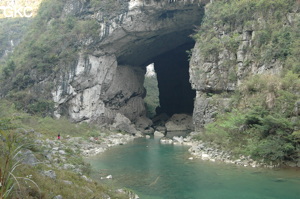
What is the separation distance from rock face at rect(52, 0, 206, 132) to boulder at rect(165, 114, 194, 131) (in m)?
6.78

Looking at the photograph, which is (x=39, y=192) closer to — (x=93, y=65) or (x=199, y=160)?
(x=199, y=160)

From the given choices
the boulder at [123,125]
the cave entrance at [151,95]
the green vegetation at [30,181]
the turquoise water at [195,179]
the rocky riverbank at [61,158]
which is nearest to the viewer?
the green vegetation at [30,181]

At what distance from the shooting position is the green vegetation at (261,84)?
13188 millimetres

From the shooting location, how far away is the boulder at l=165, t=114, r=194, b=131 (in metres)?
36.4

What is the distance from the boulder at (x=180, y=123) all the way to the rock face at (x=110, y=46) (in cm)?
678

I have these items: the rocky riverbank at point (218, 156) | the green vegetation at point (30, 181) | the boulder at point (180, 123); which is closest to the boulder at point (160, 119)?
the boulder at point (180, 123)

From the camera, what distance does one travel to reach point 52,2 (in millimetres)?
35812

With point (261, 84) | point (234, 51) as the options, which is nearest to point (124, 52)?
point (234, 51)

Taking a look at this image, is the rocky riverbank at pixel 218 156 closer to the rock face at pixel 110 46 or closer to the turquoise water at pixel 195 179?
the turquoise water at pixel 195 179

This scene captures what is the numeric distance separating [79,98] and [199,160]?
18.3 metres

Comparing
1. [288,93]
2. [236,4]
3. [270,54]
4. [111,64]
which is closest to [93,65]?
[111,64]

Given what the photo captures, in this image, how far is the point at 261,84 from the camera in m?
16.5

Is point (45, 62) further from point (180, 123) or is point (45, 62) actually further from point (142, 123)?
point (180, 123)

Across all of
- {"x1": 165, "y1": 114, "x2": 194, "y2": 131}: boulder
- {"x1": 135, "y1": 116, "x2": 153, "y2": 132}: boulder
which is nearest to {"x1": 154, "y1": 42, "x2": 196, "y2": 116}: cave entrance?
{"x1": 165, "y1": 114, "x2": 194, "y2": 131}: boulder
